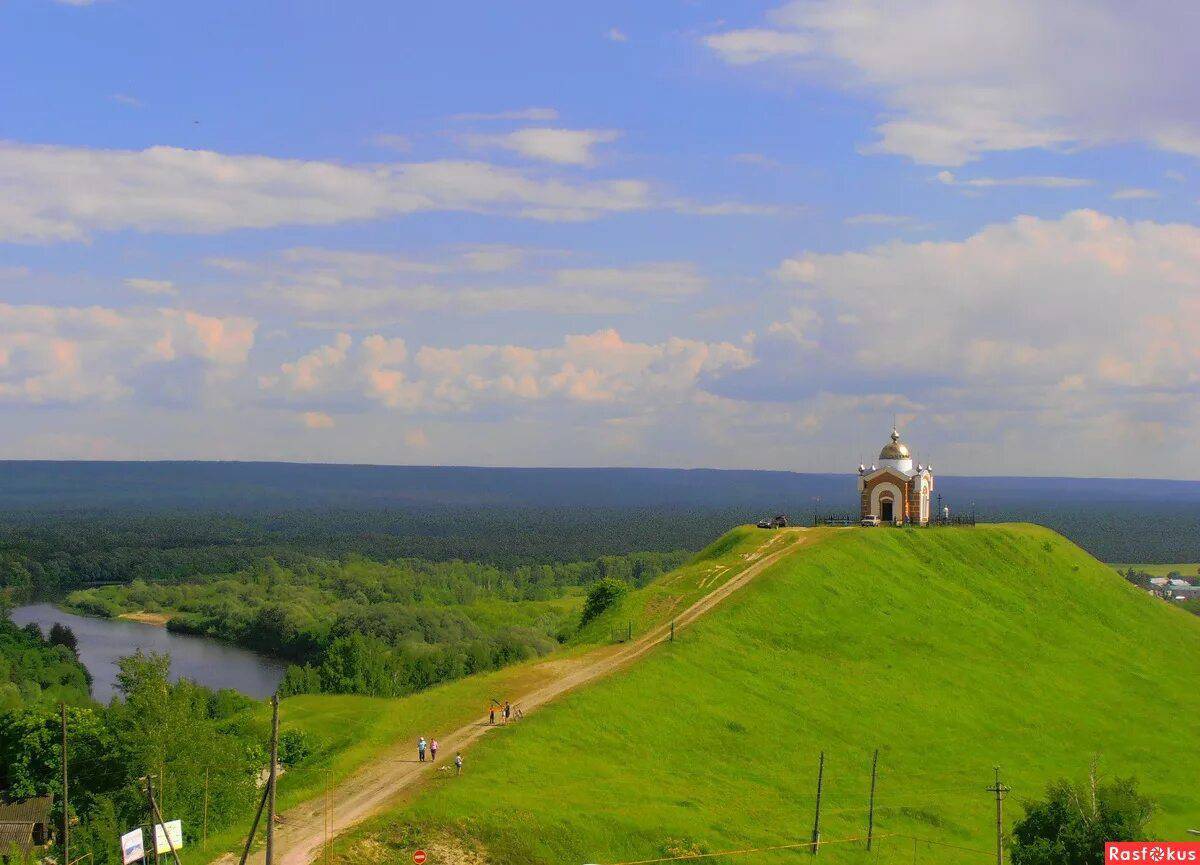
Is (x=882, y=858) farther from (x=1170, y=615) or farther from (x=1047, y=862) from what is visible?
(x=1170, y=615)

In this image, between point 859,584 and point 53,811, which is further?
point 859,584

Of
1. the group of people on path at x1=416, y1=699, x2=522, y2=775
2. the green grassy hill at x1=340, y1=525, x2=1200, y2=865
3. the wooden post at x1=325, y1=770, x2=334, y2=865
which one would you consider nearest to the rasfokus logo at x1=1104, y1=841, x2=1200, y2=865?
the green grassy hill at x1=340, y1=525, x2=1200, y2=865

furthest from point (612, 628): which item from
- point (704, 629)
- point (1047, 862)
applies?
point (1047, 862)

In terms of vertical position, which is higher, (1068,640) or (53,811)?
(1068,640)

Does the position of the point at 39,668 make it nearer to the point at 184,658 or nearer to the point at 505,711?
the point at 184,658

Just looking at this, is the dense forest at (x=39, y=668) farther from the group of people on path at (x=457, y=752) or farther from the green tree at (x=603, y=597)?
the group of people on path at (x=457, y=752)

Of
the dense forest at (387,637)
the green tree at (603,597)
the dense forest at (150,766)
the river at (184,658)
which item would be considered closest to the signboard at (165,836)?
the dense forest at (150,766)

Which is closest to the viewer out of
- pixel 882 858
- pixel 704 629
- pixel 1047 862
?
pixel 1047 862
